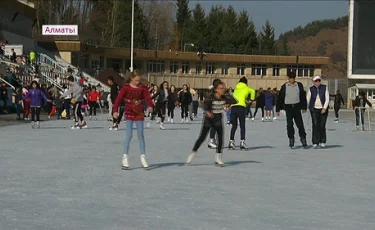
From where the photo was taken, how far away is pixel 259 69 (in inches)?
→ 3563

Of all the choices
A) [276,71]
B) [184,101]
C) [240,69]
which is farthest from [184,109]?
[276,71]

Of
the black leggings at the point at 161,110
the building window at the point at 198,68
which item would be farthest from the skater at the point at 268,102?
the building window at the point at 198,68

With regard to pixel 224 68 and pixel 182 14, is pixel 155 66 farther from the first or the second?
pixel 182 14

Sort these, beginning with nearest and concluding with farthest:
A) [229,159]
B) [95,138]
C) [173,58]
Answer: [229,159] → [95,138] → [173,58]

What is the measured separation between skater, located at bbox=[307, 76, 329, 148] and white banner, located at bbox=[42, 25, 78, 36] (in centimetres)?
5178

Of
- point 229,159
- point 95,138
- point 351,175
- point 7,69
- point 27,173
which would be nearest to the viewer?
point 27,173

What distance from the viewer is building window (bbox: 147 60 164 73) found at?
86938 millimetres

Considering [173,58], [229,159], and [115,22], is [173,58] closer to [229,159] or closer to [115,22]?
[115,22]

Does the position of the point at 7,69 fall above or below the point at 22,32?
below

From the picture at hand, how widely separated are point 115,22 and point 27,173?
256ft

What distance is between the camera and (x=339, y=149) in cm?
1748

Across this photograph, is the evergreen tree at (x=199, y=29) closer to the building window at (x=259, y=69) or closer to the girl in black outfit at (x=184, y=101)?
the building window at (x=259, y=69)

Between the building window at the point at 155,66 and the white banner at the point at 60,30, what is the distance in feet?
65.0

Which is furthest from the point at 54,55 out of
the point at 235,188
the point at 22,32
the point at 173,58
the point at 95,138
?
the point at 235,188
